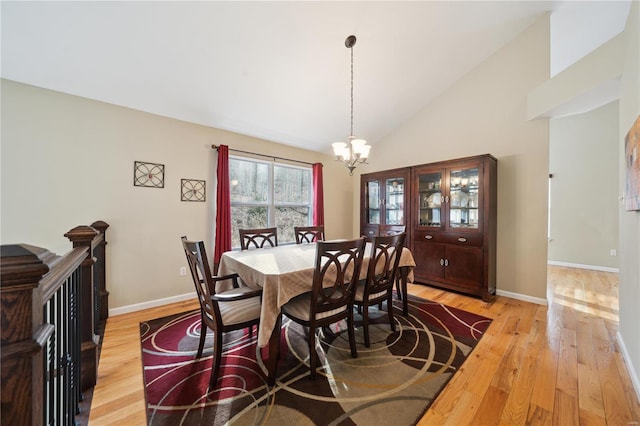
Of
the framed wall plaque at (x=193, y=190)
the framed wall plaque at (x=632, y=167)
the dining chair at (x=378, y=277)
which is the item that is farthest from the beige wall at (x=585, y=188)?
the framed wall plaque at (x=193, y=190)

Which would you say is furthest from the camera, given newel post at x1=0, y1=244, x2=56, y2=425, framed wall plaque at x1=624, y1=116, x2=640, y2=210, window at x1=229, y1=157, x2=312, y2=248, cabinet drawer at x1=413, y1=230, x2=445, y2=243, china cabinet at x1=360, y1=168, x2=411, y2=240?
china cabinet at x1=360, y1=168, x2=411, y2=240

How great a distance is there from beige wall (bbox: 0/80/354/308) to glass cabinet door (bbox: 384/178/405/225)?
106 inches

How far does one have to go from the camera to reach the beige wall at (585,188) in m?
4.37

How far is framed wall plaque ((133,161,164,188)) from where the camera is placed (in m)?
2.82

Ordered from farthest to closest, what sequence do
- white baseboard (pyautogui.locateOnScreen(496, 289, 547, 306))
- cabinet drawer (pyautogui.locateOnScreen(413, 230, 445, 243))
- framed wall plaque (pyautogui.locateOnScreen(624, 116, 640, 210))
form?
cabinet drawer (pyautogui.locateOnScreen(413, 230, 445, 243)) < white baseboard (pyautogui.locateOnScreen(496, 289, 547, 306)) < framed wall plaque (pyautogui.locateOnScreen(624, 116, 640, 210))

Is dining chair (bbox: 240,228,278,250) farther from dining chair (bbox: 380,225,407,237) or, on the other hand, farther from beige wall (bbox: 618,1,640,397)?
beige wall (bbox: 618,1,640,397)

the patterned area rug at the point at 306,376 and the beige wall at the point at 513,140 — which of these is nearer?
the patterned area rug at the point at 306,376

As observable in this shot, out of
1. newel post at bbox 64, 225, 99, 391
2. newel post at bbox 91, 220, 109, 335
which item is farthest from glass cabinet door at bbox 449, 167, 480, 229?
newel post at bbox 91, 220, 109, 335

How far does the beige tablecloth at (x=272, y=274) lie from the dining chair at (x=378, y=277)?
0.17 m

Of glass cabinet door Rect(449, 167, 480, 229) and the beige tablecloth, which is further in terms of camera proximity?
glass cabinet door Rect(449, 167, 480, 229)

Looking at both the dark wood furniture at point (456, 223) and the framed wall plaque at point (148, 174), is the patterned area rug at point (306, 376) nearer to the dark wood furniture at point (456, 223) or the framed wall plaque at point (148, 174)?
the dark wood furniture at point (456, 223)

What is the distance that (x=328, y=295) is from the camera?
1.80m

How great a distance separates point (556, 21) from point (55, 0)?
16.4 ft

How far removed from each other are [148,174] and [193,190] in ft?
1.71
